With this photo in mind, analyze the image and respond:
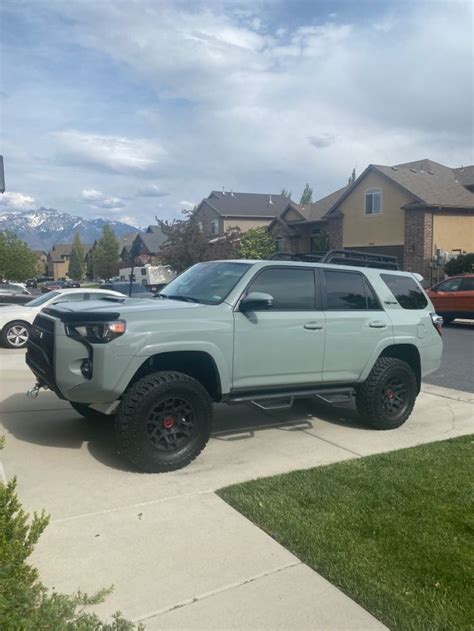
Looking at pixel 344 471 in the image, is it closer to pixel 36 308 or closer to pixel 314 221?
pixel 36 308

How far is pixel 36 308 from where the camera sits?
12422 mm

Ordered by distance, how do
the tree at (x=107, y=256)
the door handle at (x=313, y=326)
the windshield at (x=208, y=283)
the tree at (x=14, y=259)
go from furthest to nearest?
the tree at (x=107, y=256) < the tree at (x=14, y=259) < the door handle at (x=313, y=326) < the windshield at (x=208, y=283)

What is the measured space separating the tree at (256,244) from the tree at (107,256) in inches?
1545

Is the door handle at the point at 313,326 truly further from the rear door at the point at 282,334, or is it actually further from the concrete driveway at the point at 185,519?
the concrete driveway at the point at 185,519

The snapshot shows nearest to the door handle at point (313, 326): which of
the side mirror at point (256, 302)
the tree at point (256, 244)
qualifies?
the side mirror at point (256, 302)

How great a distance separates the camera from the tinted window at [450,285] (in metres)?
18.2

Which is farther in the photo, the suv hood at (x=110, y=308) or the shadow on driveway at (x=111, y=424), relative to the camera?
the shadow on driveway at (x=111, y=424)

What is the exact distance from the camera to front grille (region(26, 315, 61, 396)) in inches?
187

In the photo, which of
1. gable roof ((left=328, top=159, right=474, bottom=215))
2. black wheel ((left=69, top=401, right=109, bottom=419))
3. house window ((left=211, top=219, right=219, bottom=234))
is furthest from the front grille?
house window ((left=211, top=219, right=219, bottom=234))

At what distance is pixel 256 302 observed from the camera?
504cm

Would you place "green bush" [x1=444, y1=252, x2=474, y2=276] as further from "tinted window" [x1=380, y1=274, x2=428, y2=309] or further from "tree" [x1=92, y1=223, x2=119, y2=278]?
"tree" [x1=92, y1=223, x2=119, y2=278]

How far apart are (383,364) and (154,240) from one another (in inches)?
2499

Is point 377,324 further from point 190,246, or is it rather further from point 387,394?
point 190,246

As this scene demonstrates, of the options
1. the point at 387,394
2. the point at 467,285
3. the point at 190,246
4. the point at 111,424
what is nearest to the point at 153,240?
the point at 190,246
